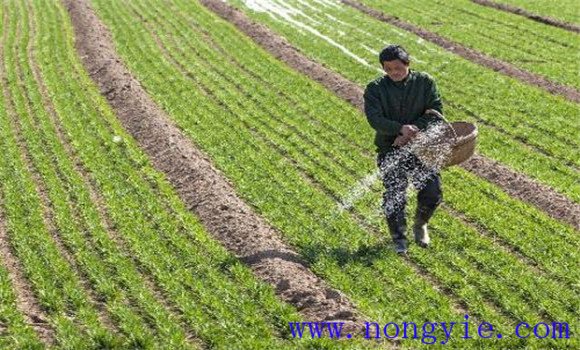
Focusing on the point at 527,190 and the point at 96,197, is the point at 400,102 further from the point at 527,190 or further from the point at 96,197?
the point at 96,197

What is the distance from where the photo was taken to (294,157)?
1483 cm

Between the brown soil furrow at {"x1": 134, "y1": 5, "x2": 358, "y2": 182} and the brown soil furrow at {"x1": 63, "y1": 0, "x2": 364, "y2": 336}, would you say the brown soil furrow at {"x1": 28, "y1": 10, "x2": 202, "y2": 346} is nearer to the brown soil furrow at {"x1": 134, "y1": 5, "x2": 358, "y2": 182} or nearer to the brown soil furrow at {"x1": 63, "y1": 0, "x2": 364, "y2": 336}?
the brown soil furrow at {"x1": 63, "y1": 0, "x2": 364, "y2": 336}

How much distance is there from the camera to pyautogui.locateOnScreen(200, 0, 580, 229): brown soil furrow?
1189 centimetres

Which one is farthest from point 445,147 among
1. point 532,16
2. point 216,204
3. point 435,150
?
point 532,16

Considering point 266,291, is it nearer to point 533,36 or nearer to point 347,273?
point 347,273

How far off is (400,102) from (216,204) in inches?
169

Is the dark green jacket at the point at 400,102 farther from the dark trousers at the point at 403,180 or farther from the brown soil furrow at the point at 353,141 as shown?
the brown soil furrow at the point at 353,141

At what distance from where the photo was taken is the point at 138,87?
20250mm

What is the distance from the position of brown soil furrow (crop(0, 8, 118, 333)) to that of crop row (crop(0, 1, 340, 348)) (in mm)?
24

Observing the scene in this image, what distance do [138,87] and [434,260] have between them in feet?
42.9

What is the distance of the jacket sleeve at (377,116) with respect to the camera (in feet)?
29.1

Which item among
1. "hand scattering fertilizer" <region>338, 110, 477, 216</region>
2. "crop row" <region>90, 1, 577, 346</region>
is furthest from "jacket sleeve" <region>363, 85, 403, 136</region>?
"crop row" <region>90, 1, 577, 346</region>

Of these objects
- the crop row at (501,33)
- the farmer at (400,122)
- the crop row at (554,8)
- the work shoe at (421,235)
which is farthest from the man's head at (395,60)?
the crop row at (554,8)

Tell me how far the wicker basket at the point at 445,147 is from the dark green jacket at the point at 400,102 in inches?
7.7
